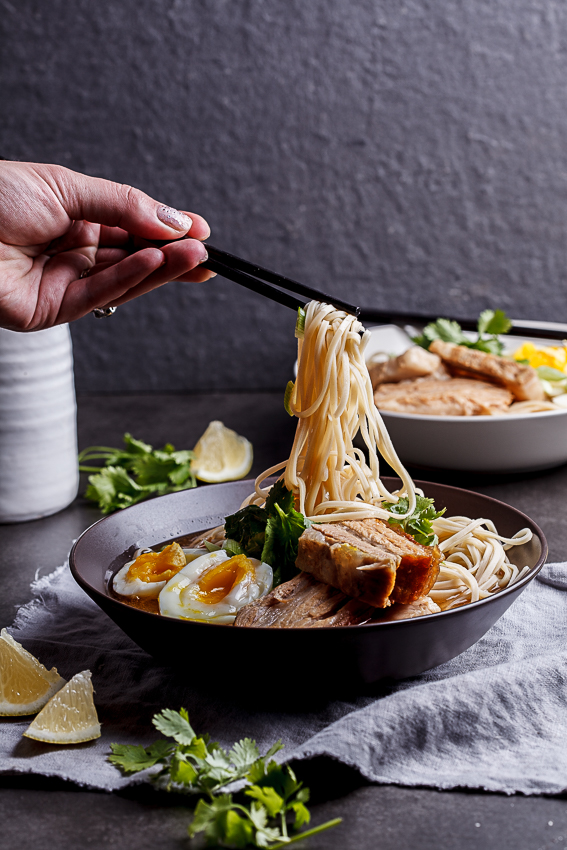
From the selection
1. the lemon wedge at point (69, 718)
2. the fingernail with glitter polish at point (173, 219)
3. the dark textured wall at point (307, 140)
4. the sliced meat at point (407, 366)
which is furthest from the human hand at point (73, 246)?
the dark textured wall at point (307, 140)

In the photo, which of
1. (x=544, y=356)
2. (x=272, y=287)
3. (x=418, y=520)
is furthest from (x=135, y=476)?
(x=544, y=356)

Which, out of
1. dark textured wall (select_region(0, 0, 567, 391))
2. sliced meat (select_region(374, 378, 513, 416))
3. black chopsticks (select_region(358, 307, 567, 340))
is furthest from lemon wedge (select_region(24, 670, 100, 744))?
dark textured wall (select_region(0, 0, 567, 391))

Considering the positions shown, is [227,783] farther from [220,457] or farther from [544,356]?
[544,356]

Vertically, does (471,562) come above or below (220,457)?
above

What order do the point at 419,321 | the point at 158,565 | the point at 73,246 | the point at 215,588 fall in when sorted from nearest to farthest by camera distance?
the point at 215,588 < the point at 158,565 < the point at 73,246 < the point at 419,321

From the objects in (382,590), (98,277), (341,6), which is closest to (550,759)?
(382,590)

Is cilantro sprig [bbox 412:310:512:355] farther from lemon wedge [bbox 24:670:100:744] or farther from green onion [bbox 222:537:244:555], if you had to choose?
lemon wedge [bbox 24:670:100:744]
